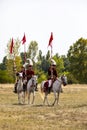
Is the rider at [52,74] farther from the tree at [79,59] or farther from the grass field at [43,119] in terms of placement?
the tree at [79,59]

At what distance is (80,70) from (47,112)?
6297 cm

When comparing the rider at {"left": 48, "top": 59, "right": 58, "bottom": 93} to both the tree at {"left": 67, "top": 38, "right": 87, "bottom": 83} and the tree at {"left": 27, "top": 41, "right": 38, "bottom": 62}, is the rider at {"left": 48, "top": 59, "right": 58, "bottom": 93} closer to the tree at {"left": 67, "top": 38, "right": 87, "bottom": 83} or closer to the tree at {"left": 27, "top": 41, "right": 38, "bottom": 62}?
the tree at {"left": 67, "top": 38, "right": 87, "bottom": 83}

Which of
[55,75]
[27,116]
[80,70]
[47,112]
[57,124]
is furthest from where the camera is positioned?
[80,70]

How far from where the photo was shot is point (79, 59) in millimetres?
86312

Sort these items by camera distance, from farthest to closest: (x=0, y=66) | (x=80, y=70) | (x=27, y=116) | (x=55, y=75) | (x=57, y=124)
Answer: (x=0, y=66)
(x=80, y=70)
(x=55, y=75)
(x=27, y=116)
(x=57, y=124)

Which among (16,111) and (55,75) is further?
(55,75)

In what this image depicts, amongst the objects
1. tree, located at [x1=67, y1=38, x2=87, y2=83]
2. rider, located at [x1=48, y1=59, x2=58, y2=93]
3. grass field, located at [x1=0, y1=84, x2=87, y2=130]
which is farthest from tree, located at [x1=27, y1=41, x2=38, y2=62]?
grass field, located at [x1=0, y1=84, x2=87, y2=130]

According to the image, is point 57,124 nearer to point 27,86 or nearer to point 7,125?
point 7,125

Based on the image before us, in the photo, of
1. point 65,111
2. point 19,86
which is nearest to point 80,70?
point 19,86

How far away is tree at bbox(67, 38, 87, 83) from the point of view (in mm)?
83562

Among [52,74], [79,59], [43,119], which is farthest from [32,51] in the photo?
[43,119]

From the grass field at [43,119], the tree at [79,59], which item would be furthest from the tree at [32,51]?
A: the grass field at [43,119]

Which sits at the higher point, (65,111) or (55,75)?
(55,75)

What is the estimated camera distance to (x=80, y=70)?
277ft
